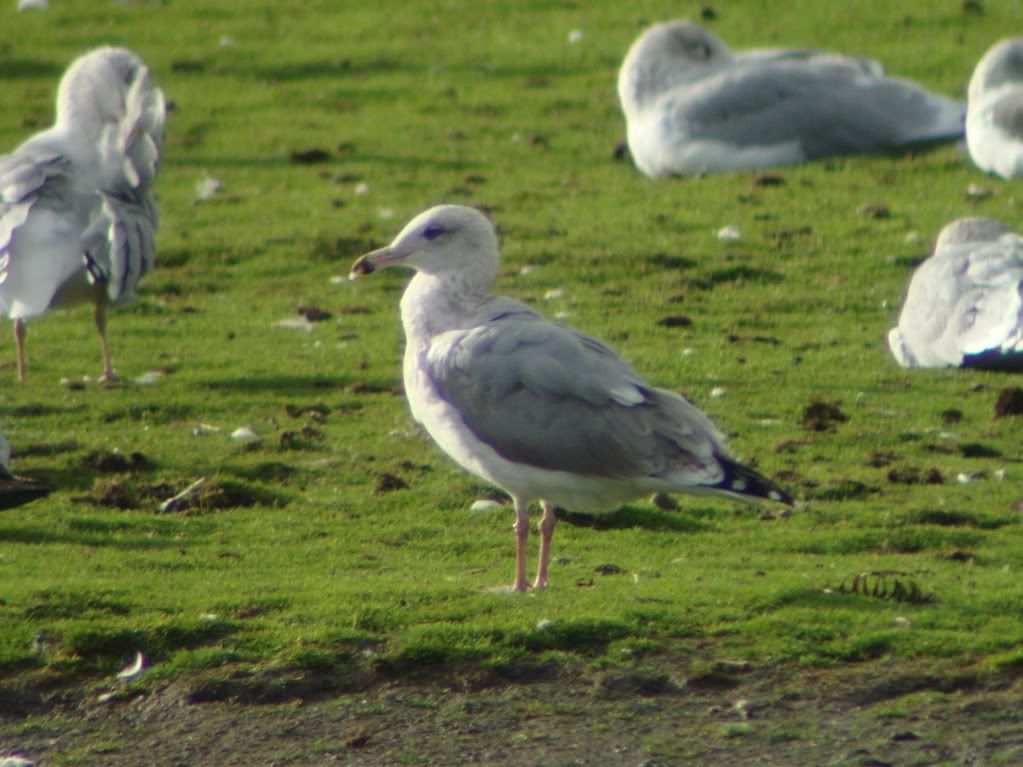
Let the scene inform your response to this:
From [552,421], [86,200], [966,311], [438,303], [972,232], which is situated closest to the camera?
[552,421]

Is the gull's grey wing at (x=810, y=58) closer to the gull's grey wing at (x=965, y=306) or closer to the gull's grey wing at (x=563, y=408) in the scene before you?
the gull's grey wing at (x=965, y=306)

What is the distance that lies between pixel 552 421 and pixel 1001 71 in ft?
33.9

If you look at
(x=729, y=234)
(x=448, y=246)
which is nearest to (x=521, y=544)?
(x=448, y=246)

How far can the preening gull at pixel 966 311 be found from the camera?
11.2 m

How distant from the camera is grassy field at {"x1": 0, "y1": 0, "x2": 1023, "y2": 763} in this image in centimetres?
714

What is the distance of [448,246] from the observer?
8141mm

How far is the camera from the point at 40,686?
6.85m

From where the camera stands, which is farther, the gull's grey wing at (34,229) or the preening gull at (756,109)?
the preening gull at (756,109)

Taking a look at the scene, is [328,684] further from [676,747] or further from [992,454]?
[992,454]

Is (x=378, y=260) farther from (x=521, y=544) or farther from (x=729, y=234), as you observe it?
(x=729, y=234)

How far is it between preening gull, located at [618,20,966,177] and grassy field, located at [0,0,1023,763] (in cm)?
31

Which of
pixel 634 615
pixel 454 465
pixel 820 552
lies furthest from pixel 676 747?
pixel 454 465

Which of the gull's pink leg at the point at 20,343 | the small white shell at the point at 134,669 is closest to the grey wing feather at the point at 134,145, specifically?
the gull's pink leg at the point at 20,343

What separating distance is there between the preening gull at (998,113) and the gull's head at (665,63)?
2.39 meters
